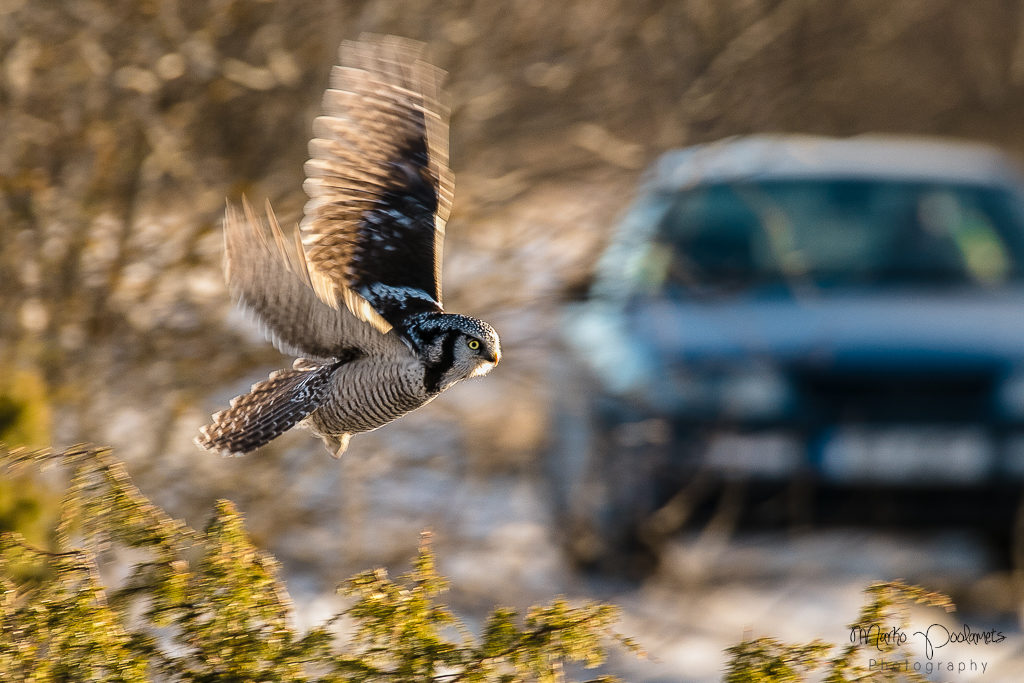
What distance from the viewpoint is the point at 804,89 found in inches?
217

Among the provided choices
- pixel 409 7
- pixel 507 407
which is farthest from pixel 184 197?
pixel 507 407

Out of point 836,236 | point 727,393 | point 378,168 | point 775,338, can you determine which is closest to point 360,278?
point 378,168

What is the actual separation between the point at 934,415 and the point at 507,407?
1.86 meters

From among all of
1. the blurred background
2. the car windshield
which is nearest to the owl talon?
the blurred background

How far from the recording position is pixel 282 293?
180cm

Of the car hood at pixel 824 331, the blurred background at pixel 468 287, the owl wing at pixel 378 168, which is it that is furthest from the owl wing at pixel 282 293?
the car hood at pixel 824 331

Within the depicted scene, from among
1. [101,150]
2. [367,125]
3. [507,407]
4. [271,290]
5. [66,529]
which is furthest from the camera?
[507,407]

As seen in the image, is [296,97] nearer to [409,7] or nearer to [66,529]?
[409,7]

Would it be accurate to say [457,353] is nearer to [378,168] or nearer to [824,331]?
[378,168]

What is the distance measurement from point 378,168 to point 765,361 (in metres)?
2.53

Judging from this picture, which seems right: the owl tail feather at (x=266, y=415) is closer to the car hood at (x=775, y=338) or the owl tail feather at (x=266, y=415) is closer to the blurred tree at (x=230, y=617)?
the blurred tree at (x=230, y=617)

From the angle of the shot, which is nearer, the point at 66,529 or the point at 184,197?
the point at 66,529

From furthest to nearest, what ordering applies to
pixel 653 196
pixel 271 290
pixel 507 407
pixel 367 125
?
1. pixel 507 407
2. pixel 653 196
3. pixel 367 125
4. pixel 271 290

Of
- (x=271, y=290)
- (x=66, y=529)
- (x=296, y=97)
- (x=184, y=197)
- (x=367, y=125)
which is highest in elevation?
(x=296, y=97)
